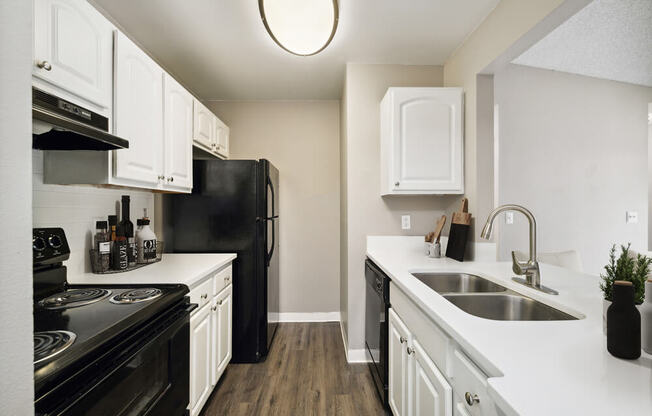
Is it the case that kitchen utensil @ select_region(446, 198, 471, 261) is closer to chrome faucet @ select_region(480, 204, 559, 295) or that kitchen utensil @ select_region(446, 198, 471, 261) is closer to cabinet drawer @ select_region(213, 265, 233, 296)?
chrome faucet @ select_region(480, 204, 559, 295)

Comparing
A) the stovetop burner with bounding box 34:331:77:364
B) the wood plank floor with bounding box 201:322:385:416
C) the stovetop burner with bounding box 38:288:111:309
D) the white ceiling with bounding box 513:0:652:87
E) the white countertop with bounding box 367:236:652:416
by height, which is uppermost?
the white ceiling with bounding box 513:0:652:87

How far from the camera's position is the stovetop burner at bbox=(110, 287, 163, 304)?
4.19 feet

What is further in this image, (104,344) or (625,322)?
(104,344)

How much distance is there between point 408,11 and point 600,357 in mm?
1960

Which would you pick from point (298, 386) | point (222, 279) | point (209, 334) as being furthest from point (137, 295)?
point (298, 386)

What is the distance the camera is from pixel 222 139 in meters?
3.18

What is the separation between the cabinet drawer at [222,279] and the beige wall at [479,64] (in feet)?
5.71

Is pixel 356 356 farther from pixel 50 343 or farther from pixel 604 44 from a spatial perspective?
pixel 604 44

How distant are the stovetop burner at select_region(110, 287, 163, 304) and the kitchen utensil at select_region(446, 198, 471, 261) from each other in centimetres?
180

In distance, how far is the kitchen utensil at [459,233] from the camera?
2.13 metres

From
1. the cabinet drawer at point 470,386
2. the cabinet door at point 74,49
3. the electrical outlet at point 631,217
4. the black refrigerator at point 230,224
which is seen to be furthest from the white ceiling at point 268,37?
the cabinet drawer at point 470,386

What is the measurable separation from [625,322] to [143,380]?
4.87ft

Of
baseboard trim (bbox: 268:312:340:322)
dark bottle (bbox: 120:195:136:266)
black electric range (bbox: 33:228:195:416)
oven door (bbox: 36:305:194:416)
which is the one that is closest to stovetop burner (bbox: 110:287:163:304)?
black electric range (bbox: 33:228:195:416)

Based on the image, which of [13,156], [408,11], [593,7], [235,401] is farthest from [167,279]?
[593,7]
